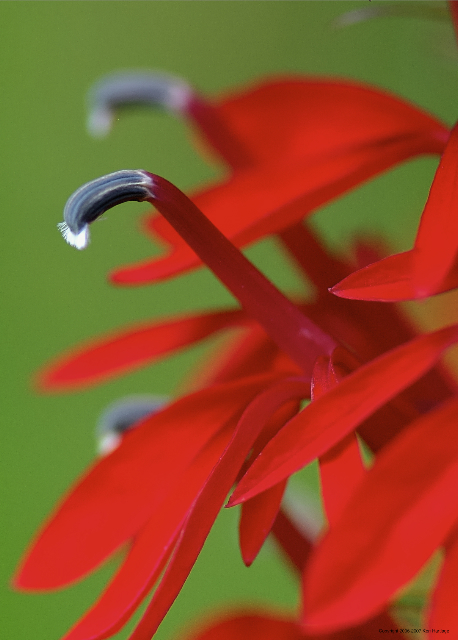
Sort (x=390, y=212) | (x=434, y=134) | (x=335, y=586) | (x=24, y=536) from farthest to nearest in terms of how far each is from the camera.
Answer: (x=390, y=212) → (x=24, y=536) → (x=434, y=134) → (x=335, y=586)

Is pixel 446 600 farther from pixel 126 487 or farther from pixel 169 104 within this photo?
pixel 169 104

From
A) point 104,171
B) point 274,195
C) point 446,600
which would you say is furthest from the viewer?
point 104,171

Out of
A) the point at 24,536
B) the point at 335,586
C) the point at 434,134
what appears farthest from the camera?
the point at 24,536

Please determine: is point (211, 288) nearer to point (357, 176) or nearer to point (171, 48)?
point (171, 48)

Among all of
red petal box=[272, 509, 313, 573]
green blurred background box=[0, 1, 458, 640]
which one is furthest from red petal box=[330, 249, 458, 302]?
green blurred background box=[0, 1, 458, 640]

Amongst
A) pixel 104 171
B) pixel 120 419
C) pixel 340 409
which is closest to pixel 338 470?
pixel 340 409

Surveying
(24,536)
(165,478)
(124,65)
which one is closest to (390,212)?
(124,65)
